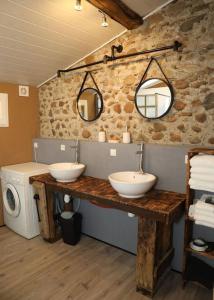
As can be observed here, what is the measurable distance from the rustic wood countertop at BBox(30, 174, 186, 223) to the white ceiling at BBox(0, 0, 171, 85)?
5.02 feet

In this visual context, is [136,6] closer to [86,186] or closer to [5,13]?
[5,13]

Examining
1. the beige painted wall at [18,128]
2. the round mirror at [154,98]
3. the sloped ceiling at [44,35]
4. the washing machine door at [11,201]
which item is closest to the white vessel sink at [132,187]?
the round mirror at [154,98]

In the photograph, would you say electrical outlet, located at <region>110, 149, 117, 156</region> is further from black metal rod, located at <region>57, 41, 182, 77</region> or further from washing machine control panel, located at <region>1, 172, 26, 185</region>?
washing machine control panel, located at <region>1, 172, 26, 185</region>

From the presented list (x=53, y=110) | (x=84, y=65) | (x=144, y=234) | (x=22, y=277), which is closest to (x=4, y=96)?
(x=53, y=110)

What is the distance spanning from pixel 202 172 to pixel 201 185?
110mm

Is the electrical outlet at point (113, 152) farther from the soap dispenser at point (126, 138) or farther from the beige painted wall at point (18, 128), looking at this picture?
the beige painted wall at point (18, 128)

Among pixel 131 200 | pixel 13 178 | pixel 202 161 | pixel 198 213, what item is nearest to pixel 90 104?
pixel 13 178

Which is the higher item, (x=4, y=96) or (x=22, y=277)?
(x=4, y=96)

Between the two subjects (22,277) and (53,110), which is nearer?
(22,277)

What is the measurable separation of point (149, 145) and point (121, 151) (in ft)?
1.20

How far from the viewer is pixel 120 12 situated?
2.28m

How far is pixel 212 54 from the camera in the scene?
7.00 feet

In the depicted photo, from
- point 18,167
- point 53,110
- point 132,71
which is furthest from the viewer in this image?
point 53,110

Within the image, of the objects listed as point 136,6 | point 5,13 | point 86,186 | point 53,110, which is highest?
point 136,6
